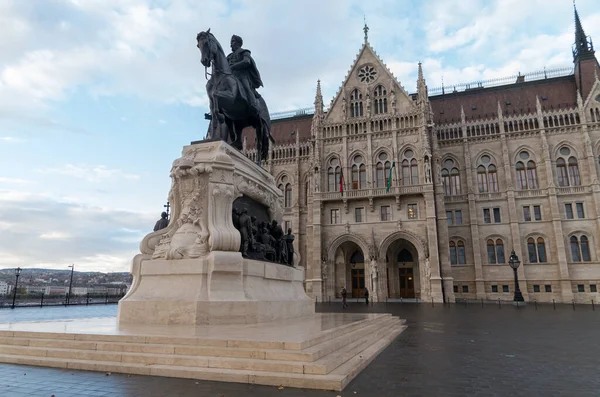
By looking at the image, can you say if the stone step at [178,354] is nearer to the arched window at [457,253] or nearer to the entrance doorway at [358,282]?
the entrance doorway at [358,282]

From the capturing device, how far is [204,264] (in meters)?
8.49

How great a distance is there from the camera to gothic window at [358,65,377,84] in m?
42.1

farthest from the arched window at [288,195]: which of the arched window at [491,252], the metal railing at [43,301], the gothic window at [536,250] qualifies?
the gothic window at [536,250]

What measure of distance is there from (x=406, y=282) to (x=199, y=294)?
3441 cm

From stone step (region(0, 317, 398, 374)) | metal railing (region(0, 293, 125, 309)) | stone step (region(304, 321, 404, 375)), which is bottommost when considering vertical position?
metal railing (region(0, 293, 125, 309))

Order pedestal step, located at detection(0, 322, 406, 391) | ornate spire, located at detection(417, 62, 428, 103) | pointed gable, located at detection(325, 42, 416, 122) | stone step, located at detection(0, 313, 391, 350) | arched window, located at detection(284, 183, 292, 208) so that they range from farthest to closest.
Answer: arched window, located at detection(284, 183, 292, 208) < pointed gable, located at detection(325, 42, 416, 122) < ornate spire, located at detection(417, 62, 428, 103) < stone step, located at detection(0, 313, 391, 350) < pedestal step, located at detection(0, 322, 406, 391)

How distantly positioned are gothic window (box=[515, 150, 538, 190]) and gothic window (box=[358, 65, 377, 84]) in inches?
694

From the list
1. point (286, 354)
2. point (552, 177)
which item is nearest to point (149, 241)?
point (286, 354)

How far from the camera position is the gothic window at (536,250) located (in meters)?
37.0

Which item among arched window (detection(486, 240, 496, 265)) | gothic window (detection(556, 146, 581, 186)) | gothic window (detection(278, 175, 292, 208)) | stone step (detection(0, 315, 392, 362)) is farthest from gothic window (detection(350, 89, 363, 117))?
stone step (detection(0, 315, 392, 362))

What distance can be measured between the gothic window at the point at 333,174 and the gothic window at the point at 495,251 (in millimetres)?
16699

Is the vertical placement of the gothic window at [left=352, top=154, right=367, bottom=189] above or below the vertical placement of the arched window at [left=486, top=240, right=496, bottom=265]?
above

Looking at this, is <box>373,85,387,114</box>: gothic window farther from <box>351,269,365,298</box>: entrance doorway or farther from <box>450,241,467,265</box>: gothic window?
<box>351,269,365,298</box>: entrance doorway

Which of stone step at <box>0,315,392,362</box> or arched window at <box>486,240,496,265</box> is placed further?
arched window at <box>486,240,496,265</box>
